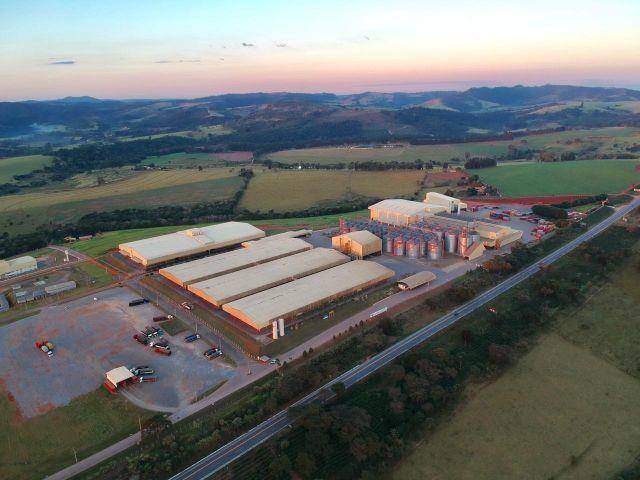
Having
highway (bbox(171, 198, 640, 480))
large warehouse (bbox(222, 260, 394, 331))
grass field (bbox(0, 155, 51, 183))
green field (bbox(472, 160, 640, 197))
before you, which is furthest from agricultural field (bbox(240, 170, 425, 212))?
grass field (bbox(0, 155, 51, 183))

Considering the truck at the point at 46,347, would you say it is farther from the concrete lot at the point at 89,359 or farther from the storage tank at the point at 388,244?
the storage tank at the point at 388,244

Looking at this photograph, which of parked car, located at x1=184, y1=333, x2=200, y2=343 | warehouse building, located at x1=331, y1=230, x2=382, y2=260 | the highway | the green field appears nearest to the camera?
the highway

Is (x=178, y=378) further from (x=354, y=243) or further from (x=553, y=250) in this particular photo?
(x=553, y=250)

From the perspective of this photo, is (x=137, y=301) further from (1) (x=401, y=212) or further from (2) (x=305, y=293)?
(1) (x=401, y=212)

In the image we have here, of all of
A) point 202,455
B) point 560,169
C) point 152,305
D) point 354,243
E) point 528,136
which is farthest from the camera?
point 528,136

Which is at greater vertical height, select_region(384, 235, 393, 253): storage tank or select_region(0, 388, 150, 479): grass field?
select_region(384, 235, 393, 253): storage tank

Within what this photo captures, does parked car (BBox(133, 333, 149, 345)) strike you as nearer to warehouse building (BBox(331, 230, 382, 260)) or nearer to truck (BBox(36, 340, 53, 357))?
truck (BBox(36, 340, 53, 357))

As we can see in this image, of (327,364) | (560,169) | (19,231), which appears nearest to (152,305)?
(327,364)
